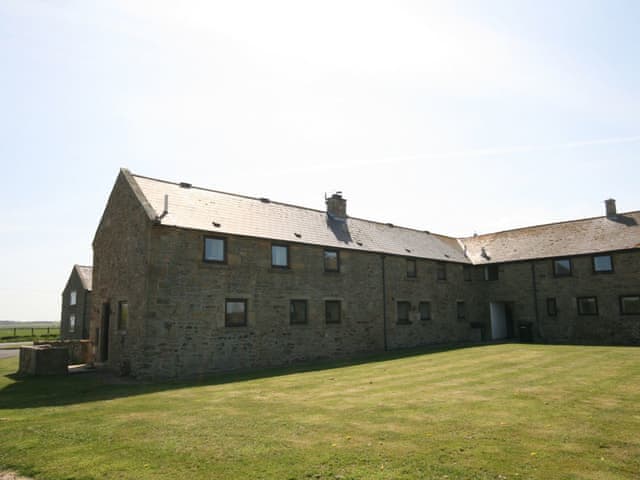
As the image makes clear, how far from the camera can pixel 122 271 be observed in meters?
19.2

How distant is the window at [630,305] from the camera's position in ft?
81.5

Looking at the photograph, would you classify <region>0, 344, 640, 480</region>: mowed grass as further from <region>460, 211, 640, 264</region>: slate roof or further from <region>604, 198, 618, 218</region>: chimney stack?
<region>604, 198, 618, 218</region>: chimney stack

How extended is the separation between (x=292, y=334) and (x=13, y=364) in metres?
12.8

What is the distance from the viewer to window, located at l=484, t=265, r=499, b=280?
103 feet

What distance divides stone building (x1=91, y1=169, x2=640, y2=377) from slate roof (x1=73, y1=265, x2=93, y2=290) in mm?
12598

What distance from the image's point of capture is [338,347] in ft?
72.6

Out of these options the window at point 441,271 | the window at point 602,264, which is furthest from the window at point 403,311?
the window at point 602,264

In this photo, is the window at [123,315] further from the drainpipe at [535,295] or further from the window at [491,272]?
the drainpipe at [535,295]

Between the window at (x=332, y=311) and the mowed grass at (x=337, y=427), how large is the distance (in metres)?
7.18

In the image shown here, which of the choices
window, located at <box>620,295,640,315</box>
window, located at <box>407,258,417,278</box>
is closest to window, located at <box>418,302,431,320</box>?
window, located at <box>407,258,417,278</box>

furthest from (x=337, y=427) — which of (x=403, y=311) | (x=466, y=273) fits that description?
(x=466, y=273)

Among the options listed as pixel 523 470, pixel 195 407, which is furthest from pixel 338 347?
pixel 523 470

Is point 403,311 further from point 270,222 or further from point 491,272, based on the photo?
point 270,222

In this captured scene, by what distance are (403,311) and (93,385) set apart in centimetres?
1668
